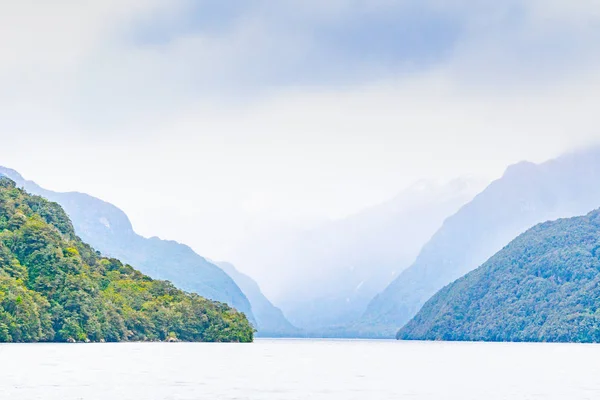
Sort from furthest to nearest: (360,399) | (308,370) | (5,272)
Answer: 1. (5,272)
2. (308,370)
3. (360,399)

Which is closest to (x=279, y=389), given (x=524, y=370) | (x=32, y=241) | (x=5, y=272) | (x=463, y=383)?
(x=463, y=383)

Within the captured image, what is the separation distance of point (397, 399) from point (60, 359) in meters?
54.5

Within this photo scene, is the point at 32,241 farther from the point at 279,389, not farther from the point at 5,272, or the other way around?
the point at 279,389

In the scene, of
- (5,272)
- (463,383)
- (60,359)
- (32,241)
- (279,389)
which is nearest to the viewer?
(279,389)

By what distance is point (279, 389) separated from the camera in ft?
201

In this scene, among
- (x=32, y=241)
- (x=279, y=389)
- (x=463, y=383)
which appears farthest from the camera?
(x=32, y=241)

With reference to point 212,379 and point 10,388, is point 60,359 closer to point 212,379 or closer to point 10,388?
point 212,379

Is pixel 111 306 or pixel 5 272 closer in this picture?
pixel 5 272

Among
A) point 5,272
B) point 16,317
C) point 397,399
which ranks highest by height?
point 5,272

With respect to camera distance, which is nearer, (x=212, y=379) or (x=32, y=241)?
(x=212, y=379)

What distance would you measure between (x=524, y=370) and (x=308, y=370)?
23.1 metres

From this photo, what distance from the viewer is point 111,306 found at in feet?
655

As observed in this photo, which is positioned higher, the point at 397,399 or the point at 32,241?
the point at 32,241

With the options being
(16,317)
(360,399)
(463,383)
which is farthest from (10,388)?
(16,317)
